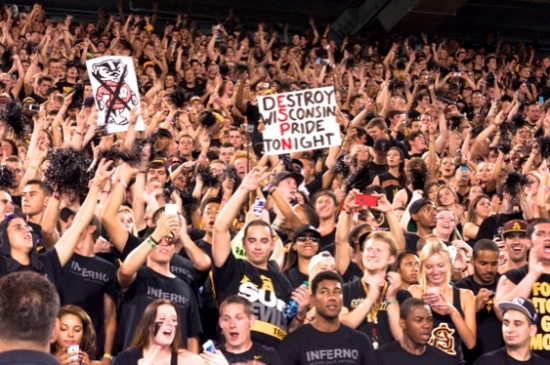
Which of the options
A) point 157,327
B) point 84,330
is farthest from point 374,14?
point 84,330

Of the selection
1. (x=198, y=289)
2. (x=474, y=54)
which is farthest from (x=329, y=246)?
(x=474, y=54)

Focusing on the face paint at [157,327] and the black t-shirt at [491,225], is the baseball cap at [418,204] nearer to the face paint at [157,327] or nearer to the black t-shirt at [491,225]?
the black t-shirt at [491,225]

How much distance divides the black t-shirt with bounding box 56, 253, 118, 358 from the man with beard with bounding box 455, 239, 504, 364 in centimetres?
230

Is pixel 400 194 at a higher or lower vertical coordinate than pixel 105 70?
lower

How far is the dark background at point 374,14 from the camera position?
19984mm

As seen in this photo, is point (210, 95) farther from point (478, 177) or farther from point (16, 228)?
point (16, 228)

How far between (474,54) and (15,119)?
36.2 ft

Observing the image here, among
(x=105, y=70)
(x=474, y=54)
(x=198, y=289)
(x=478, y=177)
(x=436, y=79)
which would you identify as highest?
(x=474, y=54)

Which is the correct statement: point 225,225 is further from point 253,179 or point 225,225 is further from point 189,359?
point 189,359

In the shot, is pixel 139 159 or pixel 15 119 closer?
pixel 139 159

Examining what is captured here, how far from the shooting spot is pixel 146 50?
14.8 m

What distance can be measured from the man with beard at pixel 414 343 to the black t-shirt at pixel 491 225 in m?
2.60

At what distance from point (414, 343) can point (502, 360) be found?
569 millimetres

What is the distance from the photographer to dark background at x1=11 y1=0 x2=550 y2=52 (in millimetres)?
19984
